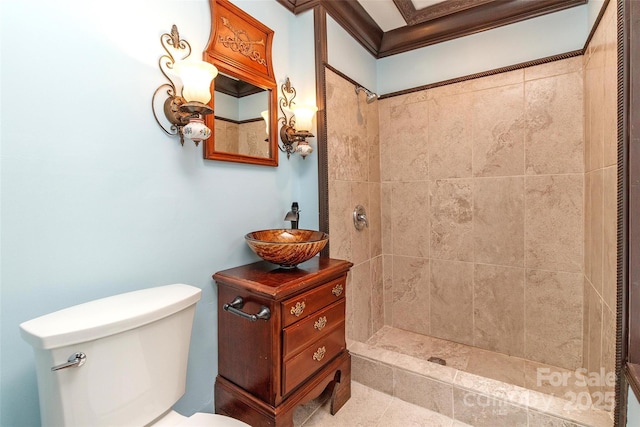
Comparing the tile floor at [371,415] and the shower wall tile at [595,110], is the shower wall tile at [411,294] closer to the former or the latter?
the tile floor at [371,415]

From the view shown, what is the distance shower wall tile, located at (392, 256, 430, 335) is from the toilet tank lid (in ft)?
5.53

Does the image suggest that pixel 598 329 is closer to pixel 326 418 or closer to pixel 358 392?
pixel 358 392

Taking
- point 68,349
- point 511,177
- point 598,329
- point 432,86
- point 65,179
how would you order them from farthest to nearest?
1. point 432,86
2. point 511,177
3. point 598,329
4. point 65,179
5. point 68,349

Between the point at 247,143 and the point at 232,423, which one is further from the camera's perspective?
the point at 247,143

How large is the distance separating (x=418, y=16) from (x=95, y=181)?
7.28 feet

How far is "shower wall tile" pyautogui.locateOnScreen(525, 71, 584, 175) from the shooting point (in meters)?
1.72

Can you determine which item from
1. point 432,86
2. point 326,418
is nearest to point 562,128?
point 432,86

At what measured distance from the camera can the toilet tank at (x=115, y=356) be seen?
0.77 metres

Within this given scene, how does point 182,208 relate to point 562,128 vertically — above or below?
below

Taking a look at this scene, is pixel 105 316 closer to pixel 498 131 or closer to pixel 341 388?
pixel 341 388

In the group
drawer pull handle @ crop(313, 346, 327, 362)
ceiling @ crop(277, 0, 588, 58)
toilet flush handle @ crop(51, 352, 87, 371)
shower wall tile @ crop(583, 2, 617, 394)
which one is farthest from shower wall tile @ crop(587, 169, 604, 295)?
toilet flush handle @ crop(51, 352, 87, 371)

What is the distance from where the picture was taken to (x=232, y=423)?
39.3 inches

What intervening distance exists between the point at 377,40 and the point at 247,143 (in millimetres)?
1459

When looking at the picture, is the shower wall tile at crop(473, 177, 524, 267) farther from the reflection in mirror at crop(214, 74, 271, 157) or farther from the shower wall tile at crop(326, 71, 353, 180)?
the reflection in mirror at crop(214, 74, 271, 157)
